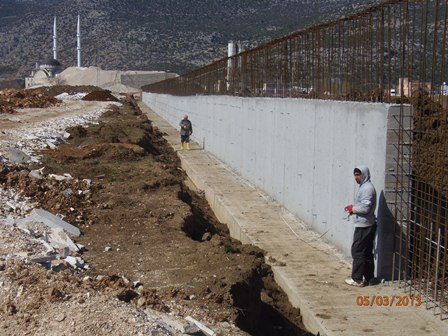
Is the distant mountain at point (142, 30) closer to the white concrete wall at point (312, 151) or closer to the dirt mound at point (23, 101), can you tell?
the dirt mound at point (23, 101)

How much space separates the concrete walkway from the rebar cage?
37cm

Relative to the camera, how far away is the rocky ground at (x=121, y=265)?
19.4 feet

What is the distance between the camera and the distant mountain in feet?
378

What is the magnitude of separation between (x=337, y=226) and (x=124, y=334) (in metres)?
5.26

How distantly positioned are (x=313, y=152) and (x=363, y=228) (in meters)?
3.29

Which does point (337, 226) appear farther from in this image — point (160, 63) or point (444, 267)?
point (160, 63)

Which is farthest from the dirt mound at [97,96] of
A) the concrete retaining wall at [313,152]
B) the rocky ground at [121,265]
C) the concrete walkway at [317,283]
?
Result: the concrete walkway at [317,283]

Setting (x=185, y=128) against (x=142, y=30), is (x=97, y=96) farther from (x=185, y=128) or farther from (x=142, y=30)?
(x=142, y=30)

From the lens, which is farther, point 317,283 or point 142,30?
point 142,30

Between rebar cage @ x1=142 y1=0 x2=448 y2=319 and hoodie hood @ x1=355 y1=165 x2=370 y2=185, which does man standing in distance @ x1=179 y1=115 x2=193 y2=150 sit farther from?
hoodie hood @ x1=355 y1=165 x2=370 y2=185

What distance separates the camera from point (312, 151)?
11555mm
